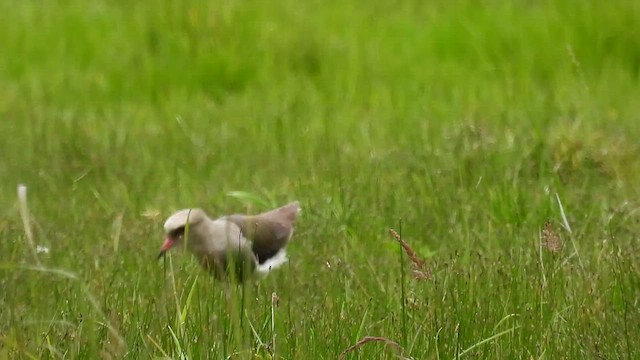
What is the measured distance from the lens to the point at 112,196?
6.75m

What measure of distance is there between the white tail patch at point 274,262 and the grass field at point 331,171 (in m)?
0.13

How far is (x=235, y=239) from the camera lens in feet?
17.6

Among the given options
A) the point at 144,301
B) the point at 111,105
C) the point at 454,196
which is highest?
the point at 144,301

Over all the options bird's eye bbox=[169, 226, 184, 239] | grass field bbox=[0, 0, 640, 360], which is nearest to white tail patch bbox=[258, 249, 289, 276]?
grass field bbox=[0, 0, 640, 360]

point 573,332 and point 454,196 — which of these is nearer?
point 573,332

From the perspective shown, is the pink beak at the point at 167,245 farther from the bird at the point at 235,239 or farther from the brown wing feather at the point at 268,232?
the brown wing feather at the point at 268,232

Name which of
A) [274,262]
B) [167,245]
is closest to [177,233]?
[167,245]

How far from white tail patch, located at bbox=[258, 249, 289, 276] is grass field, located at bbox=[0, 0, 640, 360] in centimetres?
13

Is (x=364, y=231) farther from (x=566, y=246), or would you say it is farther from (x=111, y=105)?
(x=111, y=105)

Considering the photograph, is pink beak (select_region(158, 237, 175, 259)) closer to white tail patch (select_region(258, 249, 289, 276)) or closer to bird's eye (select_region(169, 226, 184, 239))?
bird's eye (select_region(169, 226, 184, 239))

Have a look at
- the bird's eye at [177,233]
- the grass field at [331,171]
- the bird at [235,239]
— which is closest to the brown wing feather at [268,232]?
the bird at [235,239]

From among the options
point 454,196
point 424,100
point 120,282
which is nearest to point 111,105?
point 424,100

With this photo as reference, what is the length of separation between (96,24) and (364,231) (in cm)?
503

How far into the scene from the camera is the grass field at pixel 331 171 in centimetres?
380
